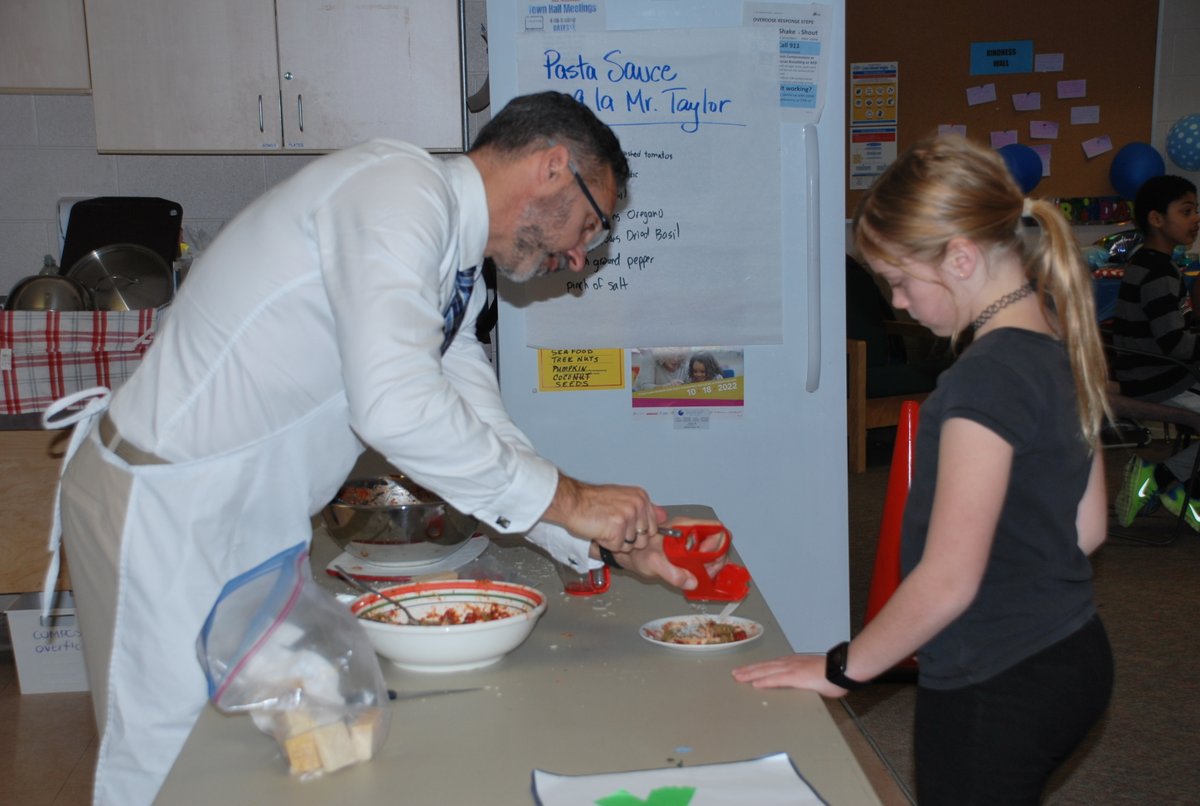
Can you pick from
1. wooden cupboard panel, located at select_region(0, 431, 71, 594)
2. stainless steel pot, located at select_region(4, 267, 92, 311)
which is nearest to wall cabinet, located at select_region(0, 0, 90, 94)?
stainless steel pot, located at select_region(4, 267, 92, 311)

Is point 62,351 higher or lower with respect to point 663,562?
higher

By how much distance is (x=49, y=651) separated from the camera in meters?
3.05

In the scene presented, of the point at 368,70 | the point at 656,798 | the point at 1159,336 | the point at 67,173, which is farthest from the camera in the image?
the point at 1159,336

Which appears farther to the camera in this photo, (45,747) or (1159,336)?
(1159,336)

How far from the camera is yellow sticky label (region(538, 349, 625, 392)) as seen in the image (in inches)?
108

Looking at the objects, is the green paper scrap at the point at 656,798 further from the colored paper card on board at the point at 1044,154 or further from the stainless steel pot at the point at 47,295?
the colored paper card on board at the point at 1044,154

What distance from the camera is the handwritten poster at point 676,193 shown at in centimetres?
261

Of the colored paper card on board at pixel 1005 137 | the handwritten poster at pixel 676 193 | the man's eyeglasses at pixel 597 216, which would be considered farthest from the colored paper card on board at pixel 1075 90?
the man's eyeglasses at pixel 597 216

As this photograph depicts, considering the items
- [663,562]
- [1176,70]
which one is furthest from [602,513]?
[1176,70]

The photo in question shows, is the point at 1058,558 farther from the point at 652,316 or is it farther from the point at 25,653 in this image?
the point at 25,653

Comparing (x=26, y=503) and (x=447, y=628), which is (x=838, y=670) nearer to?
(x=447, y=628)

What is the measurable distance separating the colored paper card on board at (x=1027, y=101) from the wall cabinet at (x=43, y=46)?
4.89 m

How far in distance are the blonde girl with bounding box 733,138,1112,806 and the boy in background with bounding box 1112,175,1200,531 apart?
126 inches

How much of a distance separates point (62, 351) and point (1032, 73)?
5316mm
